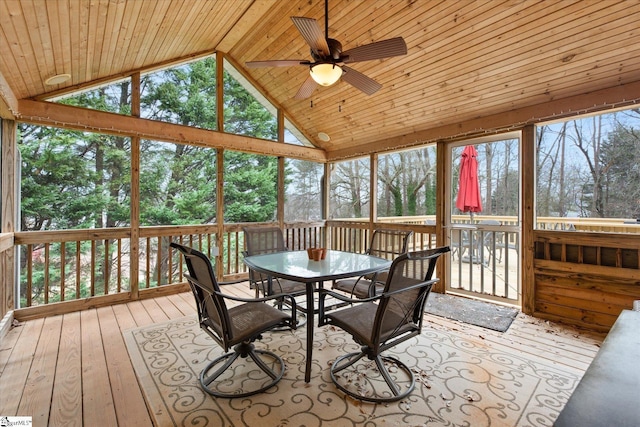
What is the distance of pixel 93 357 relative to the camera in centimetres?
251

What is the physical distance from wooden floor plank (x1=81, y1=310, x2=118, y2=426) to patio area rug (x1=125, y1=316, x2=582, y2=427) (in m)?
0.21

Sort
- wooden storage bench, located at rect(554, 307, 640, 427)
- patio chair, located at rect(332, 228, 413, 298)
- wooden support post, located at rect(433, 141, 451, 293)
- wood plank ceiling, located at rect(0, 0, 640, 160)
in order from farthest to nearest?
1. wooden support post, located at rect(433, 141, 451, 293)
2. patio chair, located at rect(332, 228, 413, 298)
3. wood plank ceiling, located at rect(0, 0, 640, 160)
4. wooden storage bench, located at rect(554, 307, 640, 427)

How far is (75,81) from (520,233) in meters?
5.71

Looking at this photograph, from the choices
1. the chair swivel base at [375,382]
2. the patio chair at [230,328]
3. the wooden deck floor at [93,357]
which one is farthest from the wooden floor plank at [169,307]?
the chair swivel base at [375,382]

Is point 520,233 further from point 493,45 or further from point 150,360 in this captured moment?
point 150,360

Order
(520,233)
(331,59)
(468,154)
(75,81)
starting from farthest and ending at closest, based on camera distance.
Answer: (468,154)
(520,233)
(75,81)
(331,59)

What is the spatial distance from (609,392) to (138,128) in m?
4.77

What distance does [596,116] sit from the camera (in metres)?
3.20

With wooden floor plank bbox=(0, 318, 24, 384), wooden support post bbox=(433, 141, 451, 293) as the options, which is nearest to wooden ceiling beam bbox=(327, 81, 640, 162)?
wooden support post bbox=(433, 141, 451, 293)

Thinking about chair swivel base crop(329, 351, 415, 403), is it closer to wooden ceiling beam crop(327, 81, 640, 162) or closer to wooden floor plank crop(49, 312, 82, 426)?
wooden floor plank crop(49, 312, 82, 426)

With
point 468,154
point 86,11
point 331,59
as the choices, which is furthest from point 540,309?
point 86,11

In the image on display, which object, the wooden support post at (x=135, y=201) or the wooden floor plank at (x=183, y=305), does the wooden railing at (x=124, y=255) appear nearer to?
the wooden support post at (x=135, y=201)

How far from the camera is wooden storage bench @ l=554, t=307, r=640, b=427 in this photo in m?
0.65

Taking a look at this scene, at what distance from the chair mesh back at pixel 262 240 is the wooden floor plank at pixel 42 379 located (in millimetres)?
1870
